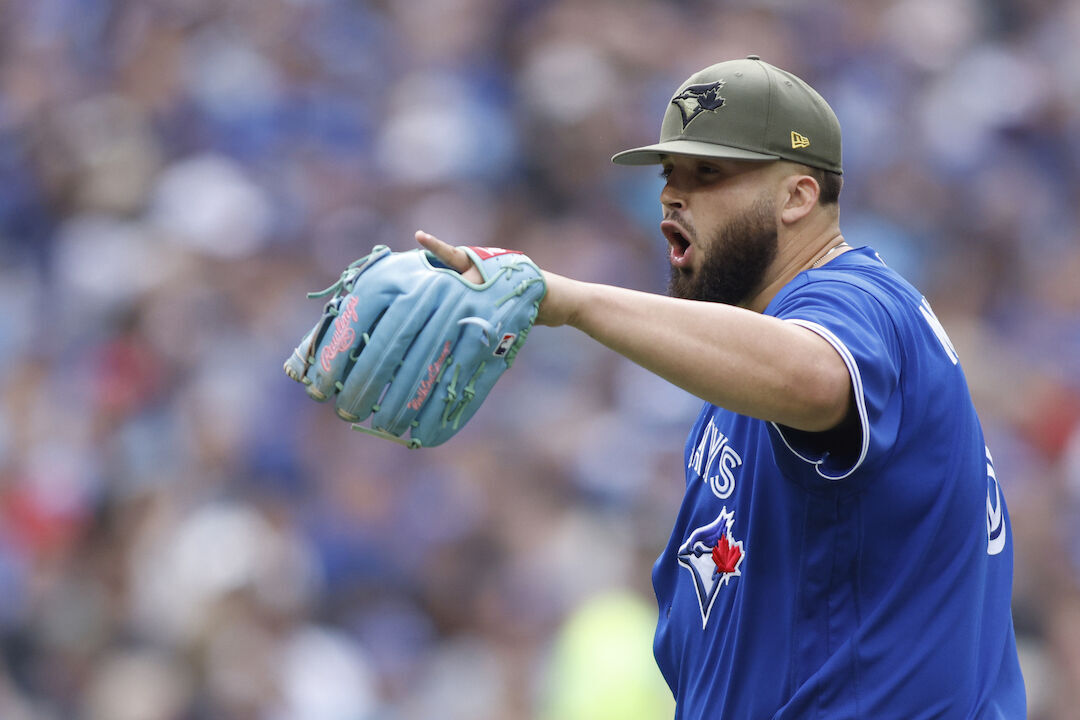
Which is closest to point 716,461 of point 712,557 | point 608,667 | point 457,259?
point 712,557

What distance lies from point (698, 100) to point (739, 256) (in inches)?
11.8

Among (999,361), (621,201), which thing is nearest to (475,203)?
(621,201)

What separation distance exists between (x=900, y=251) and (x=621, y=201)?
154 centimetres

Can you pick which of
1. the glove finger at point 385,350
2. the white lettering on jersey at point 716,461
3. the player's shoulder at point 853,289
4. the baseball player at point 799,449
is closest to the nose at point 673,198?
the baseball player at point 799,449

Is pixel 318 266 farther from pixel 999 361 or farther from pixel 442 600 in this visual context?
pixel 999 361

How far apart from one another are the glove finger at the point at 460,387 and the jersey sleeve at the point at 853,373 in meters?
0.45

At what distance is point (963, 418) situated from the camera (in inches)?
84.2

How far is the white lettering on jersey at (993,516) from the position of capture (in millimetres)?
2254

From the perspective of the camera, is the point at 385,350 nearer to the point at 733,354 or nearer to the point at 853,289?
the point at 733,354

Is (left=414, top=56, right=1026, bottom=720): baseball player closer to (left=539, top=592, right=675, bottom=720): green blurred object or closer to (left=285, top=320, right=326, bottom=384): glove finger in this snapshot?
(left=285, top=320, right=326, bottom=384): glove finger

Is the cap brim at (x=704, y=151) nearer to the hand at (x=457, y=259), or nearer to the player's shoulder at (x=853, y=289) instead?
the player's shoulder at (x=853, y=289)

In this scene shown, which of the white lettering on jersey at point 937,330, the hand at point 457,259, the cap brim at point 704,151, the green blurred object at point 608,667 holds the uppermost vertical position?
the cap brim at point 704,151

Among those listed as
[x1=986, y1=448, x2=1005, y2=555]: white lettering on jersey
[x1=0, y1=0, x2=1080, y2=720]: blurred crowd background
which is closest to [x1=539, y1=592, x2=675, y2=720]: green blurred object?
[x1=0, y1=0, x2=1080, y2=720]: blurred crowd background

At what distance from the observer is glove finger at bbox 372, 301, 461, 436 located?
1949 mm
